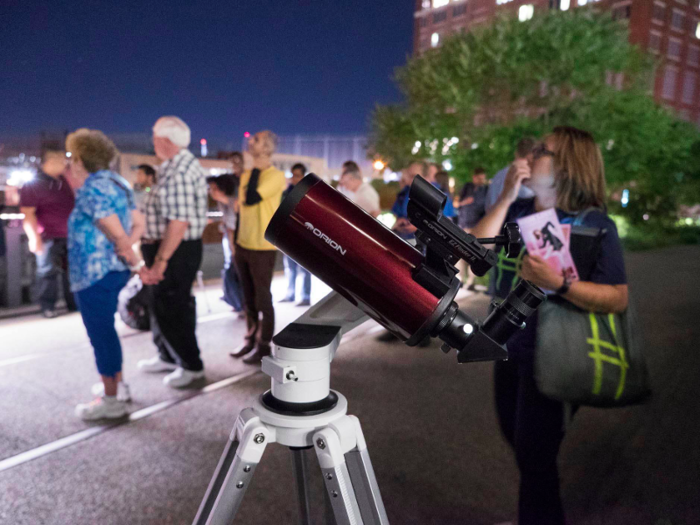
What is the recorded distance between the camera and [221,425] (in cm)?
310

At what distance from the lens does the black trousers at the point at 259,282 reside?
159 inches

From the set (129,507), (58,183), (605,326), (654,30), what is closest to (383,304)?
(605,326)

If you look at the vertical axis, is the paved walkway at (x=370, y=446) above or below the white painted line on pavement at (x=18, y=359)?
above

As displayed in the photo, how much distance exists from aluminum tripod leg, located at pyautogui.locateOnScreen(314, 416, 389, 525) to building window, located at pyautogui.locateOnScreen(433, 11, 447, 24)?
2338 inches

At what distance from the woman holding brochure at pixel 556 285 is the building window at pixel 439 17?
2289 inches

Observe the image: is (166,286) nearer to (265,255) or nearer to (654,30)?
(265,255)

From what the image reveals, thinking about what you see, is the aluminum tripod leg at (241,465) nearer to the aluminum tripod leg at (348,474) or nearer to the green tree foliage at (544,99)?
the aluminum tripod leg at (348,474)

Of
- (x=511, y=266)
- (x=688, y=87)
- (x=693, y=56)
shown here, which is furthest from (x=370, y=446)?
(x=688, y=87)

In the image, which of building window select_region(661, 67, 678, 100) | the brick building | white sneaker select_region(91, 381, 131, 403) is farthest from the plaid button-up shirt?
building window select_region(661, 67, 678, 100)

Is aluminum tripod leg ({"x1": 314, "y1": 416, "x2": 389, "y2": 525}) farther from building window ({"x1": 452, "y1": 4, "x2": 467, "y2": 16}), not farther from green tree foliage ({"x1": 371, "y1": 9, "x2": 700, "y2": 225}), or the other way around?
building window ({"x1": 452, "y1": 4, "x2": 467, "y2": 16})

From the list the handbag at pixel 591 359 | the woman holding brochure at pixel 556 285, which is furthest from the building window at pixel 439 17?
the handbag at pixel 591 359

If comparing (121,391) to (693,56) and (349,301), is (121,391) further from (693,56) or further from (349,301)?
(693,56)

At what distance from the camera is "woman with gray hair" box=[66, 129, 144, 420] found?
2.83 m

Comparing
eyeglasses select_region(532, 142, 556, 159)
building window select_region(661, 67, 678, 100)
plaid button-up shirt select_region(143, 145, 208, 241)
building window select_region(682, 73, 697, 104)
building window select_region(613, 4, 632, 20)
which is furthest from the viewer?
building window select_region(682, 73, 697, 104)
